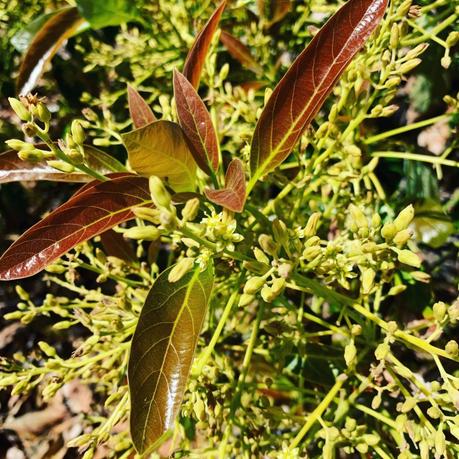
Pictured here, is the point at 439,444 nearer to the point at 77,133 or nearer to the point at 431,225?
the point at 431,225

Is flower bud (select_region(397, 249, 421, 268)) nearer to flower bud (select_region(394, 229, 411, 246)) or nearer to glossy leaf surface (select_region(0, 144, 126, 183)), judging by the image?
flower bud (select_region(394, 229, 411, 246))

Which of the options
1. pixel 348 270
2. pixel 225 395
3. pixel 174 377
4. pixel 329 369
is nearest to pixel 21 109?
pixel 174 377

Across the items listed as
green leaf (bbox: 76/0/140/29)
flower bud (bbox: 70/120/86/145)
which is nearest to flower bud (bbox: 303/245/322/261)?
flower bud (bbox: 70/120/86/145)

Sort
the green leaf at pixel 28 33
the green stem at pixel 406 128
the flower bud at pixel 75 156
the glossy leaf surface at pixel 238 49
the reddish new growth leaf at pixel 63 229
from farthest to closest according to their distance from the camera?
1. the green leaf at pixel 28 33
2. the glossy leaf surface at pixel 238 49
3. the green stem at pixel 406 128
4. the reddish new growth leaf at pixel 63 229
5. the flower bud at pixel 75 156

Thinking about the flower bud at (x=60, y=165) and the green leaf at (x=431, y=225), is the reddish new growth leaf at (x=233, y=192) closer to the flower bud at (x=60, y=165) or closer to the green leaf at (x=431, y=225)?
the flower bud at (x=60, y=165)

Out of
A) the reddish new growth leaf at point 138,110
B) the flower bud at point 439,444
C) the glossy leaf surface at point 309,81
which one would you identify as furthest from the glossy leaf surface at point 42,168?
the flower bud at point 439,444

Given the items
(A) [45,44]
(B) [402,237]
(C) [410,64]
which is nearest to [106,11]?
(A) [45,44]
